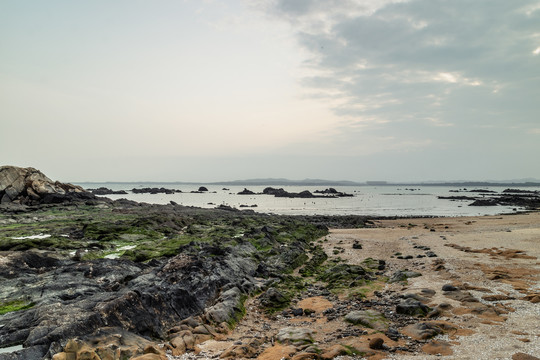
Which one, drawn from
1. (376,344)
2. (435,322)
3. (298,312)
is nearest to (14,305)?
(298,312)

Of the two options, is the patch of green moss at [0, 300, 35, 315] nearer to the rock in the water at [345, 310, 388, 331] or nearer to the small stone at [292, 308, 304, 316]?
the small stone at [292, 308, 304, 316]

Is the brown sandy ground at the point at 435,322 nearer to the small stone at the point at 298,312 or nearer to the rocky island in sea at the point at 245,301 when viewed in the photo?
the rocky island in sea at the point at 245,301

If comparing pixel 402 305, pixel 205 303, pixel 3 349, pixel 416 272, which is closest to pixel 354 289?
pixel 402 305

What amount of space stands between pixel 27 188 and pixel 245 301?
53009mm

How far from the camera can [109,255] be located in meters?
20.1

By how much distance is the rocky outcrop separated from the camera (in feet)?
156

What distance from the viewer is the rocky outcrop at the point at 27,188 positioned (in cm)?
4750

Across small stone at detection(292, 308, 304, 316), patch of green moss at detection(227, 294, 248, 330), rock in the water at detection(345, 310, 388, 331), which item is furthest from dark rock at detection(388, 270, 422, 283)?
patch of green moss at detection(227, 294, 248, 330)

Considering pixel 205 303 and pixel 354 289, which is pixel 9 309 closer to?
pixel 205 303

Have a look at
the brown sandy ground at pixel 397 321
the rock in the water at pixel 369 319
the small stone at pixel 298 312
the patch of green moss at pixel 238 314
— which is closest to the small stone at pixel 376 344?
the brown sandy ground at pixel 397 321

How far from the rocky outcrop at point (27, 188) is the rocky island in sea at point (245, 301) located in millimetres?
28191

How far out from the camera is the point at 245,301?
14.6 m

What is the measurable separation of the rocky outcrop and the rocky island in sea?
28.2 meters

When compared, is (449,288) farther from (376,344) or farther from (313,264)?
(313,264)
